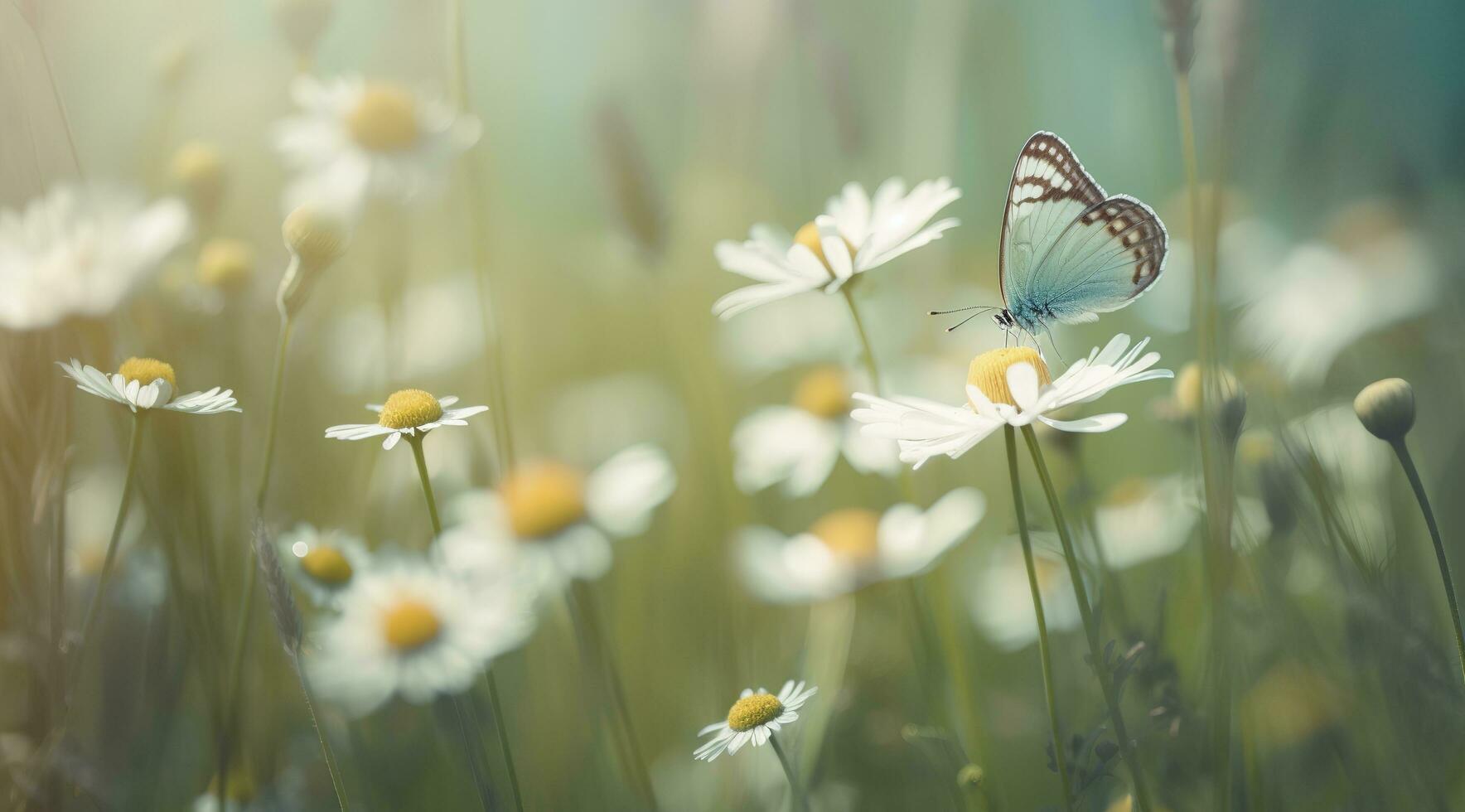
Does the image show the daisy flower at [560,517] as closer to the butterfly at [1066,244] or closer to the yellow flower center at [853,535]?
the yellow flower center at [853,535]

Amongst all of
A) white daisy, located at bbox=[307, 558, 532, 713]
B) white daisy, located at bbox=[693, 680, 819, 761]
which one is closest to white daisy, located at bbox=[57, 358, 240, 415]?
white daisy, located at bbox=[307, 558, 532, 713]

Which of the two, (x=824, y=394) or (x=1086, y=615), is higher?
(x=824, y=394)

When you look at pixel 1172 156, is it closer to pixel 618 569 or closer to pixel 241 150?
pixel 618 569

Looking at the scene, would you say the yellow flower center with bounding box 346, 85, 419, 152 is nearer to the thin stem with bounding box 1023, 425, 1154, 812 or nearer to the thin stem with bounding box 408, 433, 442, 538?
the thin stem with bounding box 408, 433, 442, 538

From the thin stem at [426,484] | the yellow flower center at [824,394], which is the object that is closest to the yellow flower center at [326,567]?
the thin stem at [426,484]

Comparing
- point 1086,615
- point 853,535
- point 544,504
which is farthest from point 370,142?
point 1086,615

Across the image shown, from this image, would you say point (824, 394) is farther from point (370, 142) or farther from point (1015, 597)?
point (370, 142)
